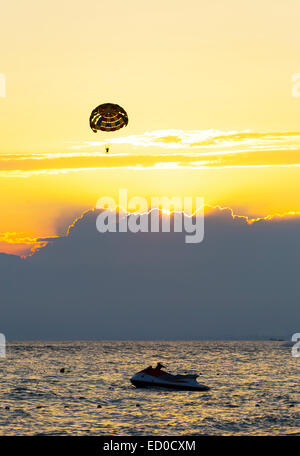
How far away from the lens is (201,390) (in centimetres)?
11369

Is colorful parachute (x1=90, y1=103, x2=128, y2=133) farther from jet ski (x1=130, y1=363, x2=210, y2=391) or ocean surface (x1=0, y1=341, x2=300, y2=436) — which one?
jet ski (x1=130, y1=363, x2=210, y2=391)

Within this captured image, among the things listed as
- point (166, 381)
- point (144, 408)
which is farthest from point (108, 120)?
point (166, 381)

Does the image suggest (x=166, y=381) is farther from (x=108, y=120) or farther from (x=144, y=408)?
(x=108, y=120)

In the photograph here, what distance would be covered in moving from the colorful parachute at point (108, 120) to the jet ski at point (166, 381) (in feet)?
150

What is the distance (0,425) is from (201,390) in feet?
149

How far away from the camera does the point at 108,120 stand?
3307 inches

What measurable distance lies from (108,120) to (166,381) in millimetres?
47813

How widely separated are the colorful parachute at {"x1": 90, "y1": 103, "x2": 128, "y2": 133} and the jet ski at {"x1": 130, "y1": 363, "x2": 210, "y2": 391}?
4561cm

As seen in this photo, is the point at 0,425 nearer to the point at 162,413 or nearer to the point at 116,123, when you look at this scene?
the point at 162,413

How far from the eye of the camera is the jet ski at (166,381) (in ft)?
367

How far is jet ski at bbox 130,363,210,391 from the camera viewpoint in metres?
112

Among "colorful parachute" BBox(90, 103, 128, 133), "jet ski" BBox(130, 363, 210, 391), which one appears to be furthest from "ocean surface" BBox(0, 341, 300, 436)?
"colorful parachute" BBox(90, 103, 128, 133)

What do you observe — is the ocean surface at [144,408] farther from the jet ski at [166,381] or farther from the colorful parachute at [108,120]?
the colorful parachute at [108,120]
